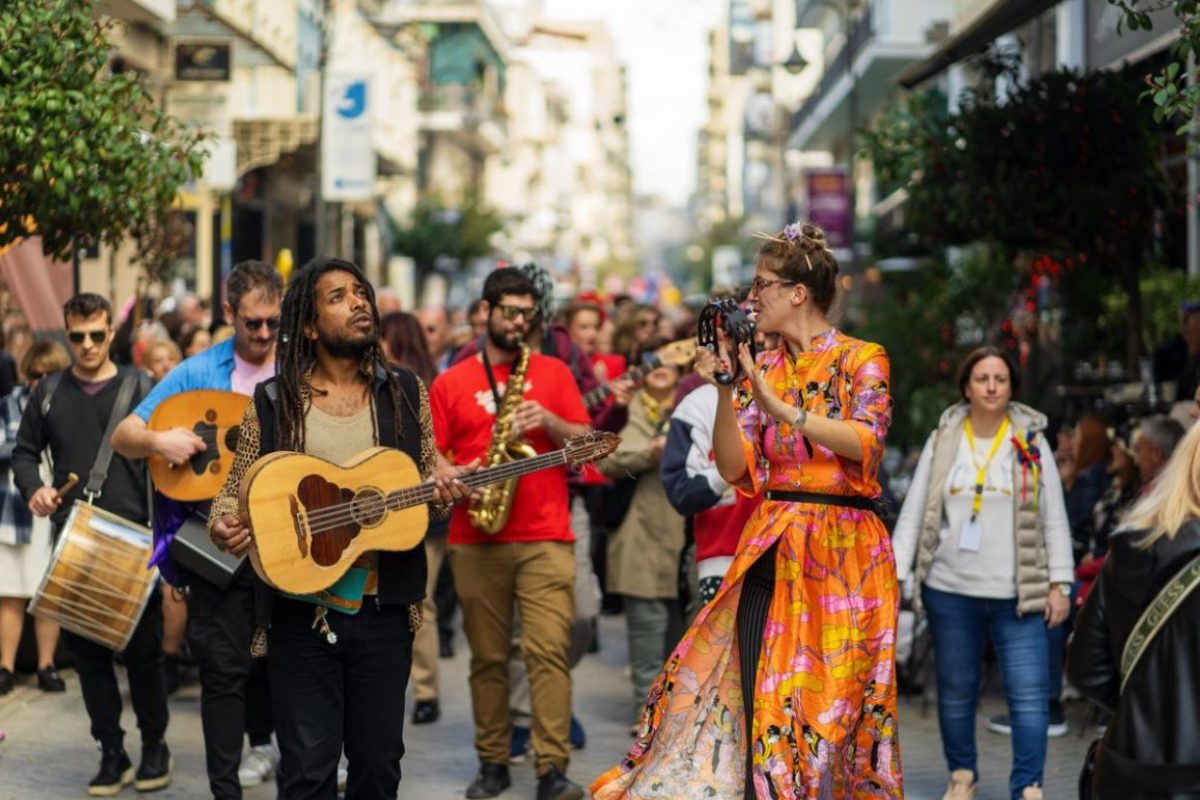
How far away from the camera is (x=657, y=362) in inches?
371

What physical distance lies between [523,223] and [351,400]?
90834mm

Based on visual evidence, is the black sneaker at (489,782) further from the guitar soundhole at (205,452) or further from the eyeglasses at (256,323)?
the eyeglasses at (256,323)

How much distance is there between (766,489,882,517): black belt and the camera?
6.09 metres

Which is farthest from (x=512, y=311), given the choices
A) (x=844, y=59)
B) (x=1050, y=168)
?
(x=844, y=59)

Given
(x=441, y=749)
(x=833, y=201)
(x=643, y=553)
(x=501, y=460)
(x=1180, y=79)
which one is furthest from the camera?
(x=833, y=201)

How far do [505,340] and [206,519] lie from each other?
1533mm

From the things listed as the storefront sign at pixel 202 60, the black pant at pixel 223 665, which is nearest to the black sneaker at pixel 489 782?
the black pant at pixel 223 665

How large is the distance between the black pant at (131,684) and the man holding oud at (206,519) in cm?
67

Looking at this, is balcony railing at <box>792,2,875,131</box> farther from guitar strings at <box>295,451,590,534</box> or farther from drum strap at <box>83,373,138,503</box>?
guitar strings at <box>295,451,590,534</box>

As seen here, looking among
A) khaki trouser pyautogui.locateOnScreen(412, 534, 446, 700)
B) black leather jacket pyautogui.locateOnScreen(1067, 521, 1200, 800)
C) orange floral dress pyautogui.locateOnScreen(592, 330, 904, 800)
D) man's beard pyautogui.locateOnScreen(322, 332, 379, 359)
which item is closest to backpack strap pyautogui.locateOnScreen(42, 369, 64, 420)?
khaki trouser pyautogui.locateOnScreen(412, 534, 446, 700)

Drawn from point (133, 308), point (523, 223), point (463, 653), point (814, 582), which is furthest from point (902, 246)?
point (523, 223)

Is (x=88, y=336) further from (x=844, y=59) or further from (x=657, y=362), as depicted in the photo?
(x=844, y=59)

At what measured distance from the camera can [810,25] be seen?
5625 cm

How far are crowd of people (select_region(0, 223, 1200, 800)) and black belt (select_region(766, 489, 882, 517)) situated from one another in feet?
0.04
